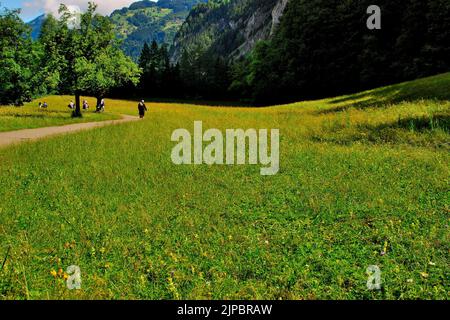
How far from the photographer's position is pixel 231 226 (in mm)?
7844

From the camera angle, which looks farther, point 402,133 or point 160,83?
point 160,83

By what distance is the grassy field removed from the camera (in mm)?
5648

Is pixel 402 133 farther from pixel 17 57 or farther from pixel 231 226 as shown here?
pixel 17 57

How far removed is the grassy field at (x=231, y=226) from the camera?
5648 mm

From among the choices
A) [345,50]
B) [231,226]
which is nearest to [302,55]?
[345,50]

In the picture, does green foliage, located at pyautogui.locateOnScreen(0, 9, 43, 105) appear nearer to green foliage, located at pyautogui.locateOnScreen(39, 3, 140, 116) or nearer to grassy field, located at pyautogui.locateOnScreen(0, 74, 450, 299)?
→ green foliage, located at pyautogui.locateOnScreen(39, 3, 140, 116)

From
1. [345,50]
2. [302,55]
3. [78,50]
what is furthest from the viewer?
[302,55]

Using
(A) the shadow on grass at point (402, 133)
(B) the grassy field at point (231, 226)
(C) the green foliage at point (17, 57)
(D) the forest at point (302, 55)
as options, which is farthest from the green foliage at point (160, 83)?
(B) the grassy field at point (231, 226)

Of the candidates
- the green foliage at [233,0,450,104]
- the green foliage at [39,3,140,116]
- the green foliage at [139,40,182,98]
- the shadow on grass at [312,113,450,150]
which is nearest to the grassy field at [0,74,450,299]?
the shadow on grass at [312,113,450,150]

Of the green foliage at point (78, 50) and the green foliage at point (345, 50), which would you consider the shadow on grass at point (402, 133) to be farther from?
the green foliage at point (345, 50)

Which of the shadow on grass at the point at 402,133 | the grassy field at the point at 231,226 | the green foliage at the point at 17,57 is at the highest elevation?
the green foliage at the point at 17,57

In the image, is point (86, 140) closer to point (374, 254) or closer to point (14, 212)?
point (14, 212)

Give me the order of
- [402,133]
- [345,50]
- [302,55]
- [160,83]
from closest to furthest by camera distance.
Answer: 1. [402,133]
2. [345,50]
3. [302,55]
4. [160,83]
